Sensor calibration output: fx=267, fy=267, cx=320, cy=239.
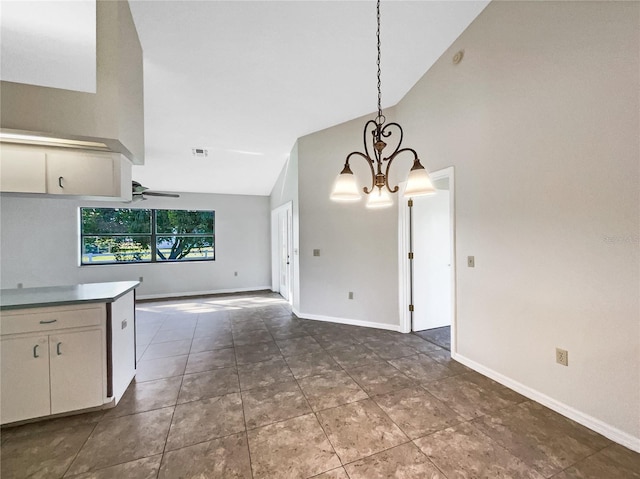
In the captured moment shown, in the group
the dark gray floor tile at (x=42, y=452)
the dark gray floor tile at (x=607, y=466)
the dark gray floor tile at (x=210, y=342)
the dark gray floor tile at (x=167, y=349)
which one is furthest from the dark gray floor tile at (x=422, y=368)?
the dark gray floor tile at (x=42, y=452)

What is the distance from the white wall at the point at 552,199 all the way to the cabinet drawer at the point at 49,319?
11.0ft

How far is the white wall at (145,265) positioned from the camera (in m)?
5.00

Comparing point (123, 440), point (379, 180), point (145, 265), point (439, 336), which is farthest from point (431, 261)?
point (145, 265)

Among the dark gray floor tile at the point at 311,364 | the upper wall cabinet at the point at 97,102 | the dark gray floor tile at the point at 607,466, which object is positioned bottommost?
the dark gray floor tile at the point at 311,364

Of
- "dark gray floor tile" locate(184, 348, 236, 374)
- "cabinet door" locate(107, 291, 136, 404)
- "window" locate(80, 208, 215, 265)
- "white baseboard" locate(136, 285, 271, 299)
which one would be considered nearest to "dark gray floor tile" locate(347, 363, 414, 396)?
"dark gray floor tile" locate(184, 348, 236, 374)

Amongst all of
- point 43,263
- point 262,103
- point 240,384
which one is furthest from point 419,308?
point 43,263

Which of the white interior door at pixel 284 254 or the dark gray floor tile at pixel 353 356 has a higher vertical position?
the white interior door at pixel 284 254

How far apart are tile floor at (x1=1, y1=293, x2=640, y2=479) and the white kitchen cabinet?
0.16 metres

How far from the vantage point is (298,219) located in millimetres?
4367

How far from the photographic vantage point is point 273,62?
278 centimetres

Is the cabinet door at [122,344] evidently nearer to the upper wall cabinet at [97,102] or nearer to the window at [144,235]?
the upper wall cabinet at [97,102]

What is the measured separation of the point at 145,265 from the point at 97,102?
192 inches

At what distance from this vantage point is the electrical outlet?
6.56 feet

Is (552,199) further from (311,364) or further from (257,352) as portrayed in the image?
(257,352)
